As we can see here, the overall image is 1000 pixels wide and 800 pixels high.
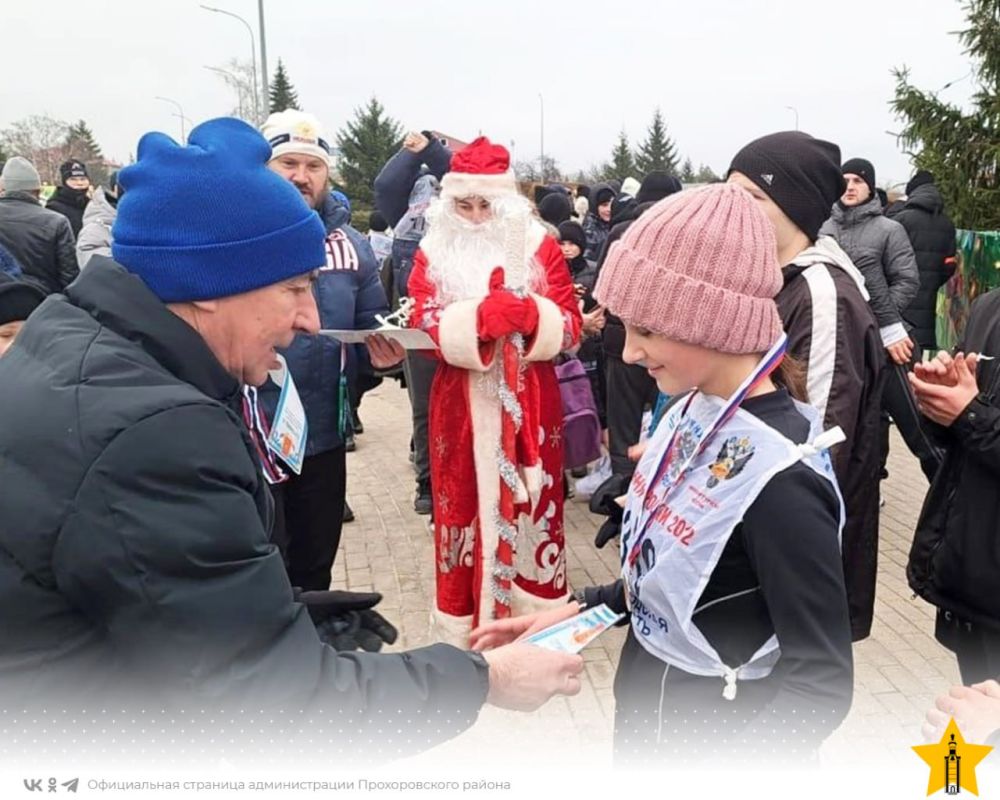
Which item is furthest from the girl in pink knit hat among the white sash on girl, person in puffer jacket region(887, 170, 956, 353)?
person in puffer jacket region(887, 170, 956, 353)

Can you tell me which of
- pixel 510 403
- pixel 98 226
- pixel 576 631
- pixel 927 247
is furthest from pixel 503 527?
pixel 927 247

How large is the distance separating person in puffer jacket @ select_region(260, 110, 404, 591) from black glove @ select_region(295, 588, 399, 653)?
1.43 metres

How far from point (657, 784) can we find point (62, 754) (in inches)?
42.0

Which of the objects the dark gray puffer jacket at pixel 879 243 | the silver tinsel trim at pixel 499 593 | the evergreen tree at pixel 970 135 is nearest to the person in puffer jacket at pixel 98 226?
the silver tinsel trim at pixel 499 593

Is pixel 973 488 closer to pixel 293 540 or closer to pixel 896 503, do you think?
pixel 293 540

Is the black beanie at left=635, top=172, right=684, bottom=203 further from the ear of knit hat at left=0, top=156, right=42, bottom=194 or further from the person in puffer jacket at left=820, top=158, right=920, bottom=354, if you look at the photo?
the ear of knit hat at left=0, top=156, right=42, bottom=194

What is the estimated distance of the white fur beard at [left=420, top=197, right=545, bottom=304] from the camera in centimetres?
365

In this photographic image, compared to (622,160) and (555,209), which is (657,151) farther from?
(555,209)

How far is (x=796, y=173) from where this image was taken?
2.37 metres

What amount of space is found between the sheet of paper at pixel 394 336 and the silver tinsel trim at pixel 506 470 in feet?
1.96

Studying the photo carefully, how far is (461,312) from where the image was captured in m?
3.50

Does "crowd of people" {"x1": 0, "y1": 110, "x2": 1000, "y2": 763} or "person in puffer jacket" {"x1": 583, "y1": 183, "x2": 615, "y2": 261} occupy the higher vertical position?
"crowd of people" {"x1": 0, "y1": 110, "x2": 1000, "y2": 763}

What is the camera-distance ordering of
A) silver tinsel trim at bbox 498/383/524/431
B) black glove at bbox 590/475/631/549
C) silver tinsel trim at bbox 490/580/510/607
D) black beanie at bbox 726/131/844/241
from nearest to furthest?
black glove at bbox 590/475/631/549 → black beanie at bbox 726/131/844/241 → silver tinsel trim at bbox 498/383/524/431 → silver tinsel trim at bbox 490/580/510/607

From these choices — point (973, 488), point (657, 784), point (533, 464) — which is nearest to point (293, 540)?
point (533, 464)
